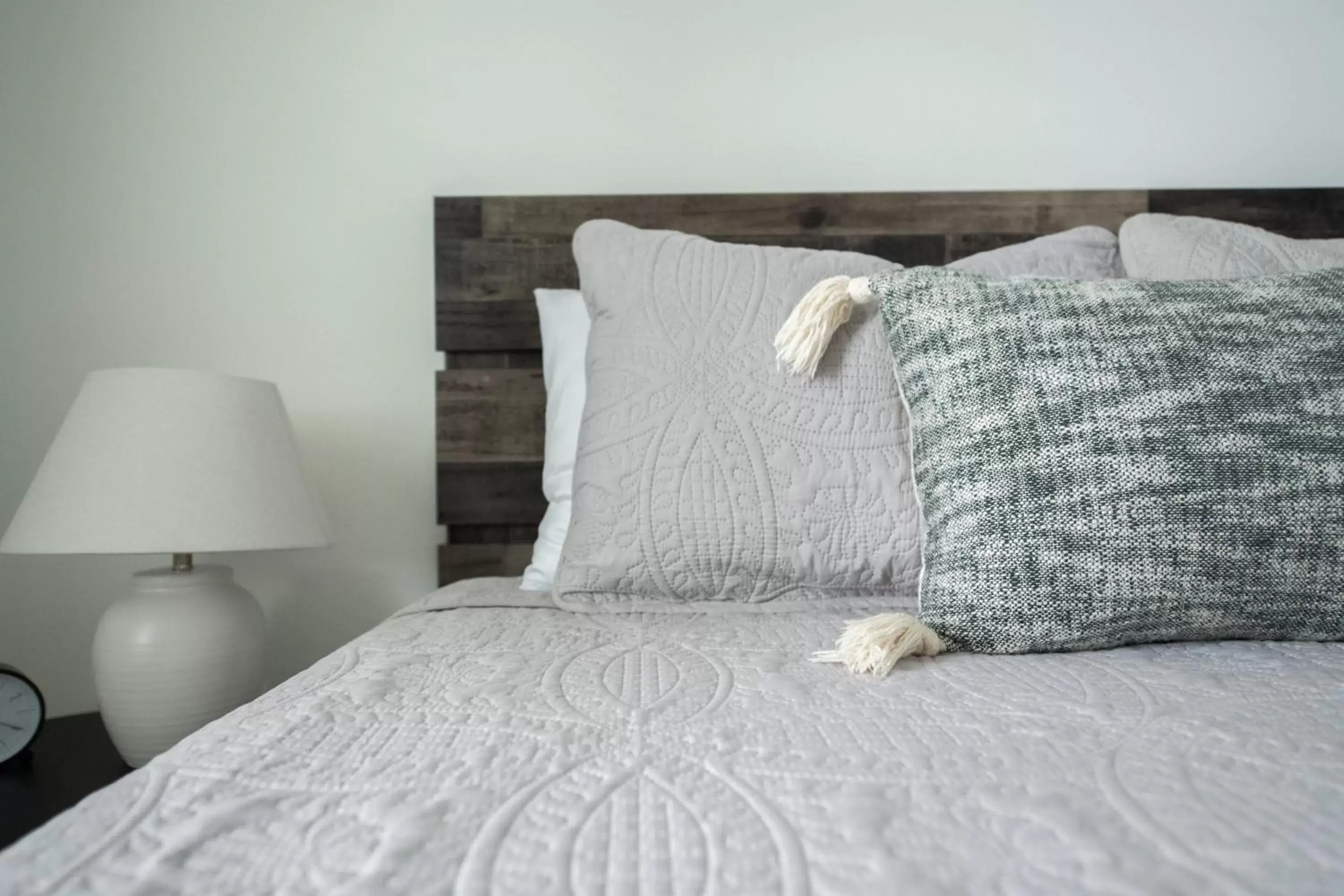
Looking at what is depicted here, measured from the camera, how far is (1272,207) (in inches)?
49.9

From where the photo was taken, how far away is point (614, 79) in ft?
4.34

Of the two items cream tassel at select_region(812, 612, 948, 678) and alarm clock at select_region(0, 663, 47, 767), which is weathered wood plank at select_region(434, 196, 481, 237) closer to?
alarm clock at select_region(0, 663, 47, 767)

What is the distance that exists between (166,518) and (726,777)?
2.62ft

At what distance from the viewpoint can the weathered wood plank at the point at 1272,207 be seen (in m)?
1.26

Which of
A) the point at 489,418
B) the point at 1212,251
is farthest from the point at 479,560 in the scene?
the point at 1212,251

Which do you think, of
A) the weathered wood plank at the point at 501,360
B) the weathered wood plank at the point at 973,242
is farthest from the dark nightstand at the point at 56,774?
the weathered wood plank at the point at 973,242

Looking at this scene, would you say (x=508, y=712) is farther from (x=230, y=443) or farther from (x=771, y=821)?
(x=230, y=443)

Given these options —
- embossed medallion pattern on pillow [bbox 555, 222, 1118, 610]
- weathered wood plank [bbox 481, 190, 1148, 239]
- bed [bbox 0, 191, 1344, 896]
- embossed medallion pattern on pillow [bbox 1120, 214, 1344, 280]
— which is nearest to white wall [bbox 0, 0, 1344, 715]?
weathered wood plank [bbox 481, 190, 1148, 239]

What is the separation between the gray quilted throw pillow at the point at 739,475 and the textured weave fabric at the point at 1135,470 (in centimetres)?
11

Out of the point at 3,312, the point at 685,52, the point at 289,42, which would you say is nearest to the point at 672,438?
the point at 685,52

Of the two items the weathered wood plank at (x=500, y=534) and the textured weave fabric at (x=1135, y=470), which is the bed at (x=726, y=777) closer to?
the textured weave fabric at (x=1135, y=470)

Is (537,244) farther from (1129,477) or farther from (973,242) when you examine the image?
(1129,477)

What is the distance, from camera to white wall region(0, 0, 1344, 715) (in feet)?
4.26

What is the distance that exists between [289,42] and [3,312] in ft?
2.19
